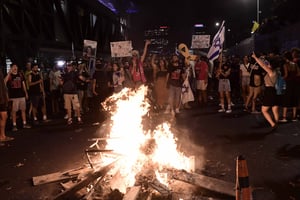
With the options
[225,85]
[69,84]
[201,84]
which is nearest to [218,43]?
[201,84]

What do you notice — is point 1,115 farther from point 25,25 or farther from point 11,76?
point 25,25

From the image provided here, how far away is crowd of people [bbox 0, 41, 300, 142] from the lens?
31.8ft

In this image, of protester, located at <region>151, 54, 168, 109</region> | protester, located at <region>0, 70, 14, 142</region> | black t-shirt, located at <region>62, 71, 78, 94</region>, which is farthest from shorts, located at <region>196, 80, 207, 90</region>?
protester, located at <region>0, 70, 14, 142</region>

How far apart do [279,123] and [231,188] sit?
5.69 m

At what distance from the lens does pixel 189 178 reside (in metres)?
5.34

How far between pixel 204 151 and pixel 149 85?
709 cm

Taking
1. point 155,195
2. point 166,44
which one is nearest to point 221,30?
point 155,195

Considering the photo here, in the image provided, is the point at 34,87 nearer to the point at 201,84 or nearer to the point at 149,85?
the point at 149,85

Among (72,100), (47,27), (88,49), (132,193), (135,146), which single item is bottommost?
(132,193)

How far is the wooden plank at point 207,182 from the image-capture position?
16.4ft

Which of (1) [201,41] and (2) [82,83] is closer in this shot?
(2) [82,83]

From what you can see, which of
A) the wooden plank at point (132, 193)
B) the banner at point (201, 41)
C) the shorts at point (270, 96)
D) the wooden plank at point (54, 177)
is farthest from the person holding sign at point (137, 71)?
the wooden plank at point (132, 193)

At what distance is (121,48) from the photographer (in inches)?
587

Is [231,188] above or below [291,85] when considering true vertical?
below
